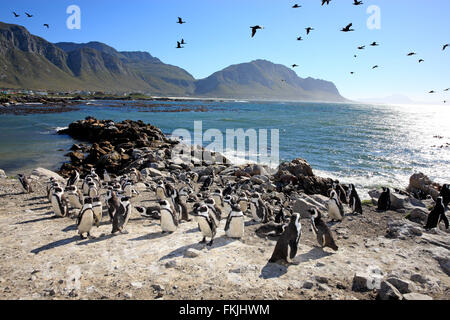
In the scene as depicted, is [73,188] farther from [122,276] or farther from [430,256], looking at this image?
[430,256]

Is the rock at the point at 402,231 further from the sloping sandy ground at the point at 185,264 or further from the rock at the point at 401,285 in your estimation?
the rock at the point at 401,285

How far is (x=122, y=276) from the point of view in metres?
5.61

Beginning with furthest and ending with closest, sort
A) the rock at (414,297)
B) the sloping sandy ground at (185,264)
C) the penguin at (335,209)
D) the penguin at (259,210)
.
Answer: the penguin at (335,209), the penguin at (259,210), the sloping sandy ground at (185,264), the rock at (414,297)

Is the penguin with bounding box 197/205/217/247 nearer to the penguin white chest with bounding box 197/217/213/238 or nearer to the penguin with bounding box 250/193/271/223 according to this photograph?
the penguin white chest with bounding box 197/217/213/238

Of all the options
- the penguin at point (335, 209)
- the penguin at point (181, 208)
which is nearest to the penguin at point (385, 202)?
the penguin at point (335, 209)

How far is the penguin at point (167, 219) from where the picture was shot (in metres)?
7.84

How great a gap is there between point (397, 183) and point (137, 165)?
16.8 meters

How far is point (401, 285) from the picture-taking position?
5.38 m

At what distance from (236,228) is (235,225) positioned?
9cm

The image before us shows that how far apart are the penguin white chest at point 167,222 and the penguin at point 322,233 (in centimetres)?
376
